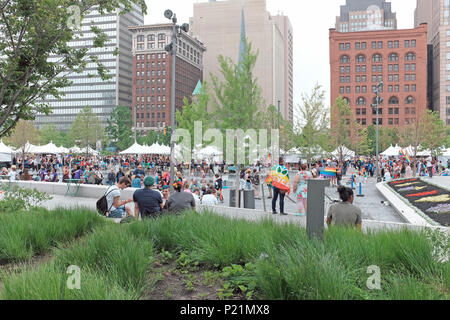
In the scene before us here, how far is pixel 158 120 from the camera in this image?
464 ft

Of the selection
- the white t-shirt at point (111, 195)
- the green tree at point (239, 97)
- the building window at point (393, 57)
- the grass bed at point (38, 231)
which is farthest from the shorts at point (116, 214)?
the building window at point (393, 57)

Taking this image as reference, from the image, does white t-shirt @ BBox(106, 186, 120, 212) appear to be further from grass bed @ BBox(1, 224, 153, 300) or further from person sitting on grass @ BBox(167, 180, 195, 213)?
grass bed @ BBox(1, 224, 153, 300)

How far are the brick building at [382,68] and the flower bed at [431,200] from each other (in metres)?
101

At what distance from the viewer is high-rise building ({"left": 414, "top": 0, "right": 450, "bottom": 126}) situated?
12244cm

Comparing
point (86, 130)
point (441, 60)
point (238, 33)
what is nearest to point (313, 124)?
point (86, 130)

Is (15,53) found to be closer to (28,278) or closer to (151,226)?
(151,226)

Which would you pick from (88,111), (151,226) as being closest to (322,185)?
(151,226)

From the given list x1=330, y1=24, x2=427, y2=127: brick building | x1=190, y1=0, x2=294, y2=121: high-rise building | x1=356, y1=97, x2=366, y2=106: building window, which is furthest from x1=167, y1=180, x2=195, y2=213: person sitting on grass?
x1=190, y1=0, x2=294, y2=121: high-rise building

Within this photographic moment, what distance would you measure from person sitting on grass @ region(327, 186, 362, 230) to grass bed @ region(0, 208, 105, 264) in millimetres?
4497

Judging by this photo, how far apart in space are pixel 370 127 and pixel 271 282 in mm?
101754

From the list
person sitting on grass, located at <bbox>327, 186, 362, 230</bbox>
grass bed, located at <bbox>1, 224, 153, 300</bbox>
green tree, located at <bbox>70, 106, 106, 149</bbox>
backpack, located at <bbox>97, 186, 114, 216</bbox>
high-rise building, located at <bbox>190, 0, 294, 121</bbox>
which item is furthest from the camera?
high-rise building, located at <bbox>190, 0, 294, 121</bbox>

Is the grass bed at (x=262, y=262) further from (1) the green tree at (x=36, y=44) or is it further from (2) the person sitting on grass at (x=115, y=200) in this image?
(1) the green tree at (x=36, y=44)

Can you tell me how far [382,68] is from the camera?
117250 mm

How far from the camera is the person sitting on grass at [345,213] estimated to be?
646 cm
